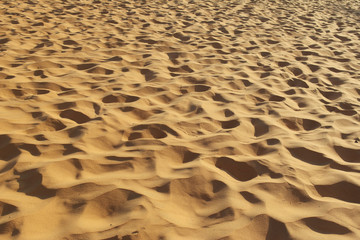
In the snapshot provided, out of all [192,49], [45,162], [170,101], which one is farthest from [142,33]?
[45,162]

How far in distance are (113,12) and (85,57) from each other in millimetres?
2739

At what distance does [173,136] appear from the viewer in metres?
2.79

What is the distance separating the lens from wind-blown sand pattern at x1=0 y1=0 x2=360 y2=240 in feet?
6.48

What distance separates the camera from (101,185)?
7.11 feet

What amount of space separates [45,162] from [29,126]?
546 mm

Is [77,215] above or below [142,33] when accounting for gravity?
above

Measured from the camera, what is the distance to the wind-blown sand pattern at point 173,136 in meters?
1.97

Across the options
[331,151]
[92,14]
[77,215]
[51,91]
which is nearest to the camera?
[77,215]

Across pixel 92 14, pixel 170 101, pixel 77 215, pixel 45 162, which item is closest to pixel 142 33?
pixel 92 14

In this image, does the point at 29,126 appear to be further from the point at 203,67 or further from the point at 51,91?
the point at 203,67

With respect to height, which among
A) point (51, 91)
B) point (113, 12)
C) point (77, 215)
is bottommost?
point (113, 12)

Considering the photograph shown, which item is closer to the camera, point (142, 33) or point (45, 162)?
point (45, 162)

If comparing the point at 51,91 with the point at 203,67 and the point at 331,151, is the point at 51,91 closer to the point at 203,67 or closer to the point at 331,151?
the point at 203,67

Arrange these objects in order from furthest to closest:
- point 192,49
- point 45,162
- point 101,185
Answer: point 192,49 → point 45,162 → point 101,185
